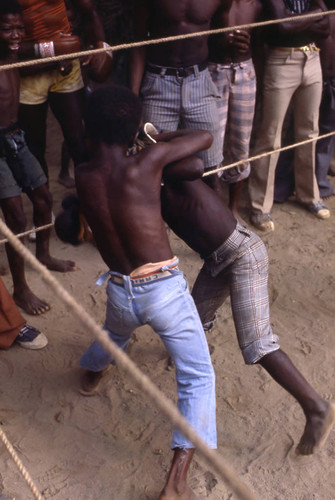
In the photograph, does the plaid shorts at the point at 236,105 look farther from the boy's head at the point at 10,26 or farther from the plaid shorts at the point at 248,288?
A: the plaid shorts at the point at 248,288

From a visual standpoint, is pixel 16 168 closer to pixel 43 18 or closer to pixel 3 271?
pixel 3 271

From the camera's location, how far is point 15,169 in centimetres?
343

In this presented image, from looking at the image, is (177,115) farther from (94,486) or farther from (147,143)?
(94,486)

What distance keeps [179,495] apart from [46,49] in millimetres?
2532

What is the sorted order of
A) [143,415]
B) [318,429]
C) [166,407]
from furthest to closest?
[143,415] → [318,429] → [166,407]

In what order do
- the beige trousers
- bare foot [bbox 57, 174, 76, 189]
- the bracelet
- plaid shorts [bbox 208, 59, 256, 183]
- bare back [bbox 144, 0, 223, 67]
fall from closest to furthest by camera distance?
1. the bracelet
2. bare back [bbox 144, 0, 223, 67]
3. plaid shorts [bbox 208, 59, 256, 183]
4. the beige trousers
5. bare foot [bbox 57, 174, 76, 189]

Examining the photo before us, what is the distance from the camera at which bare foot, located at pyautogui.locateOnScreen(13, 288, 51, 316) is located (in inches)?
137

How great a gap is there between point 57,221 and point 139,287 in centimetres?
44

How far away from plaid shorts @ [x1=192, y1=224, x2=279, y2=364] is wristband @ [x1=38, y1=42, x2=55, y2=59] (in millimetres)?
1696

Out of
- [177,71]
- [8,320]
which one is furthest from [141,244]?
[177,71]

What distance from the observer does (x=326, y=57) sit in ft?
15.2

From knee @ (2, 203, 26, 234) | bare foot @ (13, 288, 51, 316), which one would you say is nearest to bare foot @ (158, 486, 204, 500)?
bare foot @ (13, 288, 51, 316)

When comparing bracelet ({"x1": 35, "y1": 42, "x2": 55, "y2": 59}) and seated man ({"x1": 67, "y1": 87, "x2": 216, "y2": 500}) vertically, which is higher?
bracelet ({"x1": 35, "y1": 42, "x2": 55, "y2": 59})

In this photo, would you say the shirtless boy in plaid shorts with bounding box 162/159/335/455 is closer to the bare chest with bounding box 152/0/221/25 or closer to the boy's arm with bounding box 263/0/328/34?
the bare chest with bounding box 152/0/221/25
